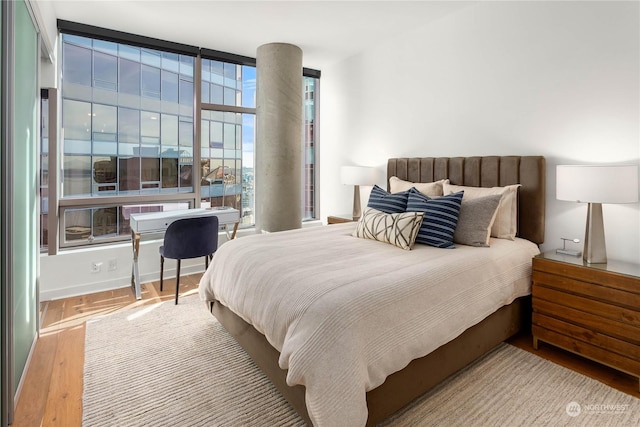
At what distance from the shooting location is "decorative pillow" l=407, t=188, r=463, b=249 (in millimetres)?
2441

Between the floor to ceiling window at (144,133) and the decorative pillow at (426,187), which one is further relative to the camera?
the floor to ceiling window at (144,133)

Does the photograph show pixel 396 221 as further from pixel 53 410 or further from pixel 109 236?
pixel 109 236

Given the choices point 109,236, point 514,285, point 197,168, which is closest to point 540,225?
point 514,285

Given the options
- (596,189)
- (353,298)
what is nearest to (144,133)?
(353,298)

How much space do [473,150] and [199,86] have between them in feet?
10.3

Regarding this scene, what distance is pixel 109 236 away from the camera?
12.2ft

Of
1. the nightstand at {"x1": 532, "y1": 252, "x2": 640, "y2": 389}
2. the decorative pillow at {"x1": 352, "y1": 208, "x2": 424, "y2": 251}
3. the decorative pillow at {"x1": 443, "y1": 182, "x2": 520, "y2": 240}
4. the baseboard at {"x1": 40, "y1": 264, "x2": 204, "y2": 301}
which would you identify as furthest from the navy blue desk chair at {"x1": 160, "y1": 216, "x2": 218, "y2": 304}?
the nightstand at {"x1": 532, "y1": 252, "x2": 640, "y2": 389}

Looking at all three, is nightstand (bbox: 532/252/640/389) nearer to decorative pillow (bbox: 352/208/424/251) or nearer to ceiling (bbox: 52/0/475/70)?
decorative pillow (bbox: 352/208/424/251)

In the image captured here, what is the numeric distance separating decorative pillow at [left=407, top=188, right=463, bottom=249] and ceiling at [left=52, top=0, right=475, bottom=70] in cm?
181

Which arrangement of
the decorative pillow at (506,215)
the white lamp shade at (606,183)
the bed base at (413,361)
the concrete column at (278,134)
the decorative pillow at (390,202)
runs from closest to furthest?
the bed base at (413,361) < the white lamp shade at (606,183) < the decorative pillow at (506,215) < the decorative pillow at (390,202) < the concrete column at (278,134)

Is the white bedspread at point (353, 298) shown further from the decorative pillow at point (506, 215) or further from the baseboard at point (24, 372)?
the baseboard at point (24, 372)

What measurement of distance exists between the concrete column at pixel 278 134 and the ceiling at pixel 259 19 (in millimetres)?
248

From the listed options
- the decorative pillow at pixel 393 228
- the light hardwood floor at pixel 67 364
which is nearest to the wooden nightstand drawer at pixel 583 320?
the light hardwood floor at pixel 67 364

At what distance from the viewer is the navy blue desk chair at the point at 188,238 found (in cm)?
306
